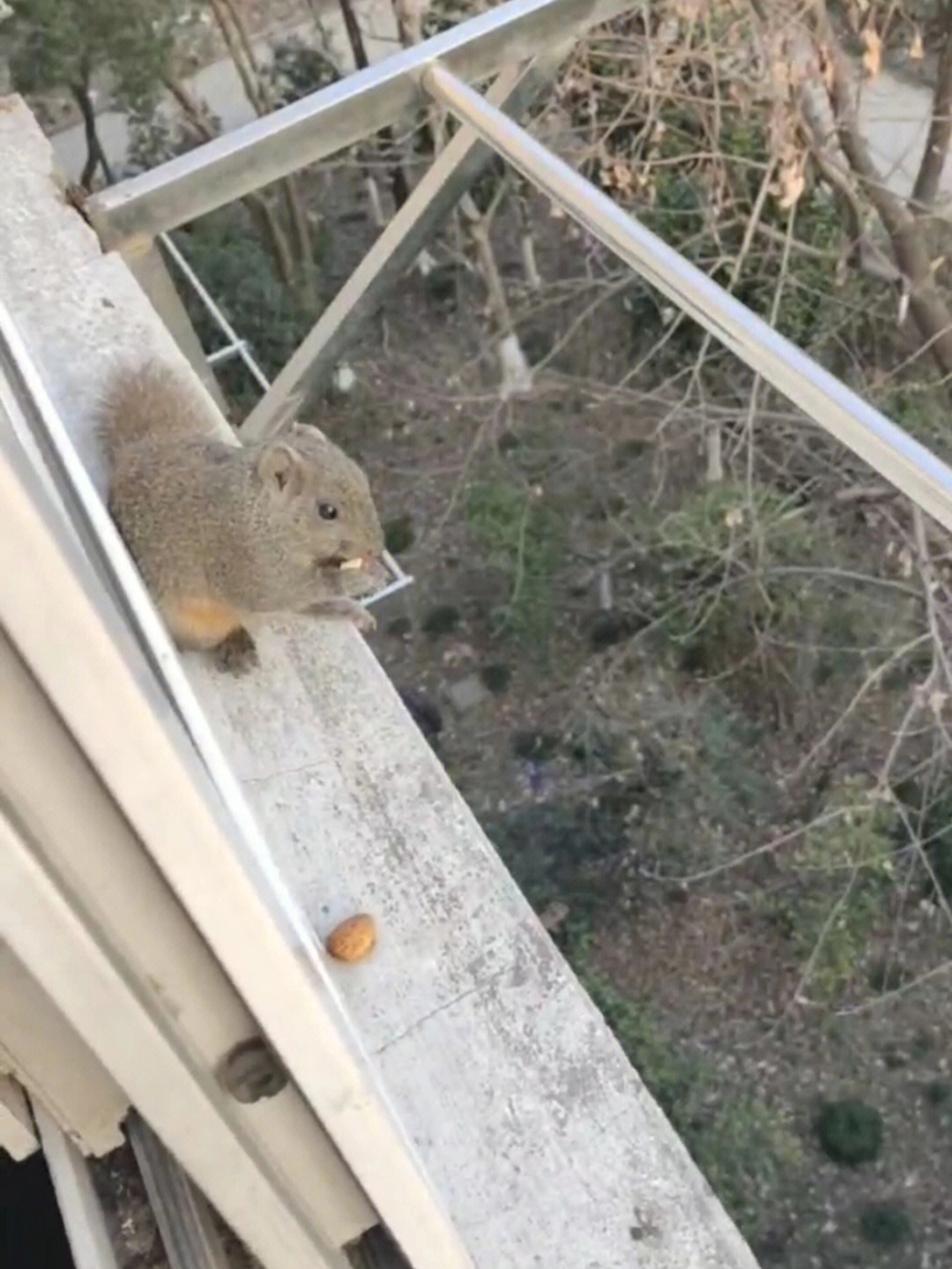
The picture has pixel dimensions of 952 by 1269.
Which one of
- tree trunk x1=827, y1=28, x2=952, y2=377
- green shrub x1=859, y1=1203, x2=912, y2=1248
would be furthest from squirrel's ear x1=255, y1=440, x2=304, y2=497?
green shrub x1=859, y1=1203, x2=912, y2=1248

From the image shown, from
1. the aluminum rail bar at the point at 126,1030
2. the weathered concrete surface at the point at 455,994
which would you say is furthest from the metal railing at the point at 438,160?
the aluminum rail bar at the point at 126,1030

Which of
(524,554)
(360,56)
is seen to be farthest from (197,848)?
(360,56)

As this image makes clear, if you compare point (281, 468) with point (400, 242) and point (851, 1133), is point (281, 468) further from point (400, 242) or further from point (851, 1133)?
point (851, 1133)

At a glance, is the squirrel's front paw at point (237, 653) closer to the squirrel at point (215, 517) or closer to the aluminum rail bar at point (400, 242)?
the squirrel at point (215, 517)

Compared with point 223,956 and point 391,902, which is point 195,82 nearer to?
point 391,902

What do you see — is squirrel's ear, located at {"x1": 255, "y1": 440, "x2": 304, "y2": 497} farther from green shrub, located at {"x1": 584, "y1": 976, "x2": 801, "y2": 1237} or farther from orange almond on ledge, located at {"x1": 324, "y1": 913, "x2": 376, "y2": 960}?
green shrub, located at {"x1": 584, "y1": 976, "x2": 801, "y2": 1237}

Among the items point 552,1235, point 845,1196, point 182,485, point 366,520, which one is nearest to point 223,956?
point 552,1235
